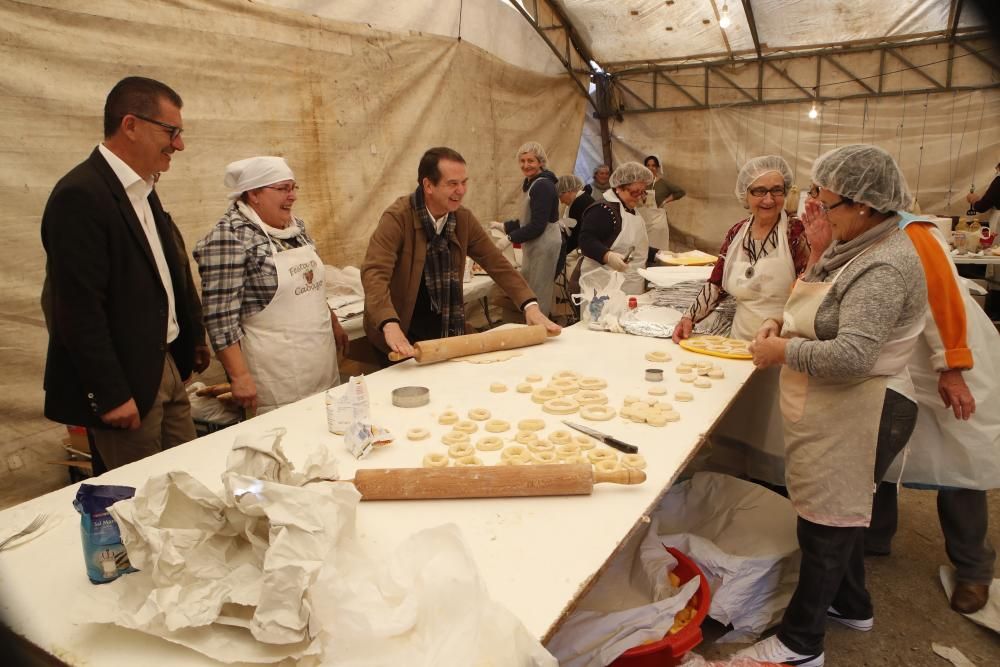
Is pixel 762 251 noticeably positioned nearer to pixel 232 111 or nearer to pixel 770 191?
pixel 770 191

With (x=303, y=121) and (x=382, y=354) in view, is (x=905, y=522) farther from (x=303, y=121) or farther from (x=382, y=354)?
(x=303, y=121)

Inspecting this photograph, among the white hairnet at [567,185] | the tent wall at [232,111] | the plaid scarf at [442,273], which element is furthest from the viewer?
the white hairnet at [567,185]

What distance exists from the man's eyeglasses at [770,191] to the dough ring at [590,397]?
55.6 inches

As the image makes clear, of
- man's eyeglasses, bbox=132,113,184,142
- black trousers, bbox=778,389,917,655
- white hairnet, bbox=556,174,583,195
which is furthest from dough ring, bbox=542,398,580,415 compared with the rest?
white hairnet, bbox=556,174,583,195

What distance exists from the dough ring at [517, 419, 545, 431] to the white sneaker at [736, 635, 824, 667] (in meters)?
1.20

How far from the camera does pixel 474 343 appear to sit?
3.12 meters

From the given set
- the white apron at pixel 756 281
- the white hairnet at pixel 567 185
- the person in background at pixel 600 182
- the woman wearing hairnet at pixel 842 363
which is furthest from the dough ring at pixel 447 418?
the person in background at pixel 600 182

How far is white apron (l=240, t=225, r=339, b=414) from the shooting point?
2.85 m

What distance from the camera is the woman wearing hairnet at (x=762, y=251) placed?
3.00 m

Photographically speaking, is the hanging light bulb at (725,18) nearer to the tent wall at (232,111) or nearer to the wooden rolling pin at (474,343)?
the tent wall at (232,111)

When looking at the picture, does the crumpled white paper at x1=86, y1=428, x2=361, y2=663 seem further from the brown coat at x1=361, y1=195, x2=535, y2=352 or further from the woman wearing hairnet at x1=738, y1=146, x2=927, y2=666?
the brown coat at x1=361, y1=195, x2=535, y2=352

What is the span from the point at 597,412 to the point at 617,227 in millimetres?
3167

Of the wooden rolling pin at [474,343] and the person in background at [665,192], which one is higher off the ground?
Result: the person in background at [665,192]

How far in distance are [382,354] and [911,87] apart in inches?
381
